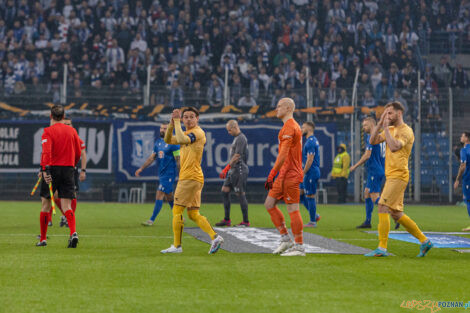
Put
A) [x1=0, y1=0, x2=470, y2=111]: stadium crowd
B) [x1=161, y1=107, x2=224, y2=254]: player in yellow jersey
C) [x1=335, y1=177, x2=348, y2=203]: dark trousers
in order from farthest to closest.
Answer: [x1=0, y1=0, x2=470, y2=111]: stadium crowd
[x1=335, y1=177, x2=348, y2=203]: dark trousers
[x1=161, y1=107, x2=224, y2=254]: player in yellow jersey

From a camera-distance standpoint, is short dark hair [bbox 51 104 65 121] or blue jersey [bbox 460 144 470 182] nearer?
short dark hair [bbox 51 104 65 121]

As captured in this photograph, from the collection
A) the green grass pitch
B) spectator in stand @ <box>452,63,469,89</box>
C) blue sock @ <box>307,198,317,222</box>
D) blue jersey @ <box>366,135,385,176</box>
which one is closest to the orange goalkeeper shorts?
the green grass pitch

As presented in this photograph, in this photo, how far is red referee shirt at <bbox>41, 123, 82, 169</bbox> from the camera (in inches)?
390

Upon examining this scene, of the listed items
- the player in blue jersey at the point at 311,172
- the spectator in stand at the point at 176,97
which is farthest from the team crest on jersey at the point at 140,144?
the player in blue jersey at the point at 311,172

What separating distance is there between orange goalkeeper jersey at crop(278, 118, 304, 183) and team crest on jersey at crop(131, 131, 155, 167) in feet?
46.4

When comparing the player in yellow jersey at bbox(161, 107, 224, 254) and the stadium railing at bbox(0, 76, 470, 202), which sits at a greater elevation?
the stadium railing at bbox(0, 76, 470, 202)

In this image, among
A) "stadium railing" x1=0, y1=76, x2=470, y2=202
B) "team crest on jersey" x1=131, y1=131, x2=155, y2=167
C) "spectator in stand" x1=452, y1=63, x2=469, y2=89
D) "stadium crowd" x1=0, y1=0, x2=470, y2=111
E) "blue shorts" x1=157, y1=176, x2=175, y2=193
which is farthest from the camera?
"spectator in stand" x1=452, y1=63, x2=469, y2=89

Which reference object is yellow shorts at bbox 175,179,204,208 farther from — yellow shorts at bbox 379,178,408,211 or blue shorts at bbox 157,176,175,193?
blue shorts at bbox 157,176,175,193

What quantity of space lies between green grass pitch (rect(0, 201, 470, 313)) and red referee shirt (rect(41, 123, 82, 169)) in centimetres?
120

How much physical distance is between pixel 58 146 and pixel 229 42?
66.5 feet

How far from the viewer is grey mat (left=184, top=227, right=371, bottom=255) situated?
32.0 ft

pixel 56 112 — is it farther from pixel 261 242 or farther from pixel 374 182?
pixel 374 182

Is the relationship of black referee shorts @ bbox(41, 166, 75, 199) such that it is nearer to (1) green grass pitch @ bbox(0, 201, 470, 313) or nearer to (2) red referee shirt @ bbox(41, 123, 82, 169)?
(2) red referee shirt @ bbox(41, 123, 82, 169)

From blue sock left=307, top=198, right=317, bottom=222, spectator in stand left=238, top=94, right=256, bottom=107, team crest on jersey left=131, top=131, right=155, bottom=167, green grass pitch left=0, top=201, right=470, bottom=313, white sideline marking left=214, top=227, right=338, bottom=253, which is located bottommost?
white sideline marking left=214, top=227, right=338, bottom=253
